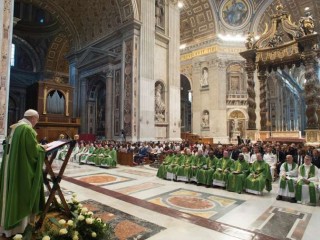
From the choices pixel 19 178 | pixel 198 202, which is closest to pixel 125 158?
pixel 198 202

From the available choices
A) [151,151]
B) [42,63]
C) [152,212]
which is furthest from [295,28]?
[42,63]

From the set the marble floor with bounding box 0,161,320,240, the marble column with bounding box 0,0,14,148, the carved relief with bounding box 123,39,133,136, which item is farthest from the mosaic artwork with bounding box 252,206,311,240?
the carved relief with bounding box 123,39,133,136

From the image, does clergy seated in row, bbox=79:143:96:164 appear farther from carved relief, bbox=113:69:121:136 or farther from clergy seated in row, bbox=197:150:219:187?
clergy seated in row, bbox=197:150:219:187

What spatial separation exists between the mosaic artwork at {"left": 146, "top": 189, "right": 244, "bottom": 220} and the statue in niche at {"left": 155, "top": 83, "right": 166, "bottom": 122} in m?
9.53

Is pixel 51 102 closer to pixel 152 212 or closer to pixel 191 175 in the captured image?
pixel 191 175

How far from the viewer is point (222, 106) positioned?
22750 mm

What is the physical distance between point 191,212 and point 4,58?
314 inches

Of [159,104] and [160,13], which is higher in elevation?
[160,13]

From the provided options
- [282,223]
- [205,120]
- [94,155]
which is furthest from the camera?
[205,120]

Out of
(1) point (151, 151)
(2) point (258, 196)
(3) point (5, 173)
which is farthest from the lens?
(1) point (151, 151)

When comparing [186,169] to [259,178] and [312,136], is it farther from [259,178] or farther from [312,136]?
[312,136]

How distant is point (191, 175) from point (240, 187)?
150cm

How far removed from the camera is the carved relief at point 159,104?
50.2 ft

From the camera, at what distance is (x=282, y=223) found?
396 centimetres
